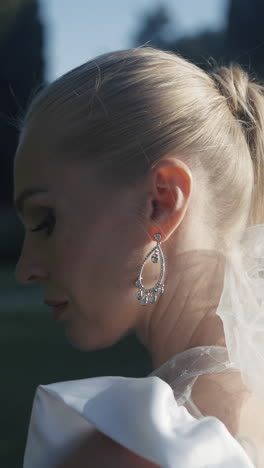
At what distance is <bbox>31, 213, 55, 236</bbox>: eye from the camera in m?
1.20

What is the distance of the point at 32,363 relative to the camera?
19.2 feet

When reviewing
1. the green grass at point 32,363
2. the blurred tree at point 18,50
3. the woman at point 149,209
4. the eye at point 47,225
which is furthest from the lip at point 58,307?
the blurred tree at point 18,50

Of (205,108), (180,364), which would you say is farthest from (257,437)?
(205,108)

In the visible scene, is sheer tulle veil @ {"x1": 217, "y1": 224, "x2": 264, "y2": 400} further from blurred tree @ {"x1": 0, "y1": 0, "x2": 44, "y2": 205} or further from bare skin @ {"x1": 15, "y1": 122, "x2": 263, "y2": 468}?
blurred tree @ {"x1": 0, "y1": 0, "x2": 44, "y2": 205}

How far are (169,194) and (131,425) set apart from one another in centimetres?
35

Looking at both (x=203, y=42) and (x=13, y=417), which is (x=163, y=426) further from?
(x=203, y=42)

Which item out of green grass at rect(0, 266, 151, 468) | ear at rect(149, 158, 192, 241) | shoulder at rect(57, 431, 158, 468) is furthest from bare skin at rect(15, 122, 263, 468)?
green grass at rect(0, 266, 151, 468)

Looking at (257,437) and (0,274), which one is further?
(0,274)

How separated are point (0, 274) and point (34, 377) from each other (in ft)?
19.0

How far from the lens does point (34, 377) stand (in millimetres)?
5410

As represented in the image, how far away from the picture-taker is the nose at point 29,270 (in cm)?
126

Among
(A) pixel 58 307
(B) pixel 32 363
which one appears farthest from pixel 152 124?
(B) pixel 32 363

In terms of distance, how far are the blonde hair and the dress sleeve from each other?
321 millimetres

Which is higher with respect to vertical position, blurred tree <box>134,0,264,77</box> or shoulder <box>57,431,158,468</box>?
A: blurred tree <box>134,0,264,77</box>
